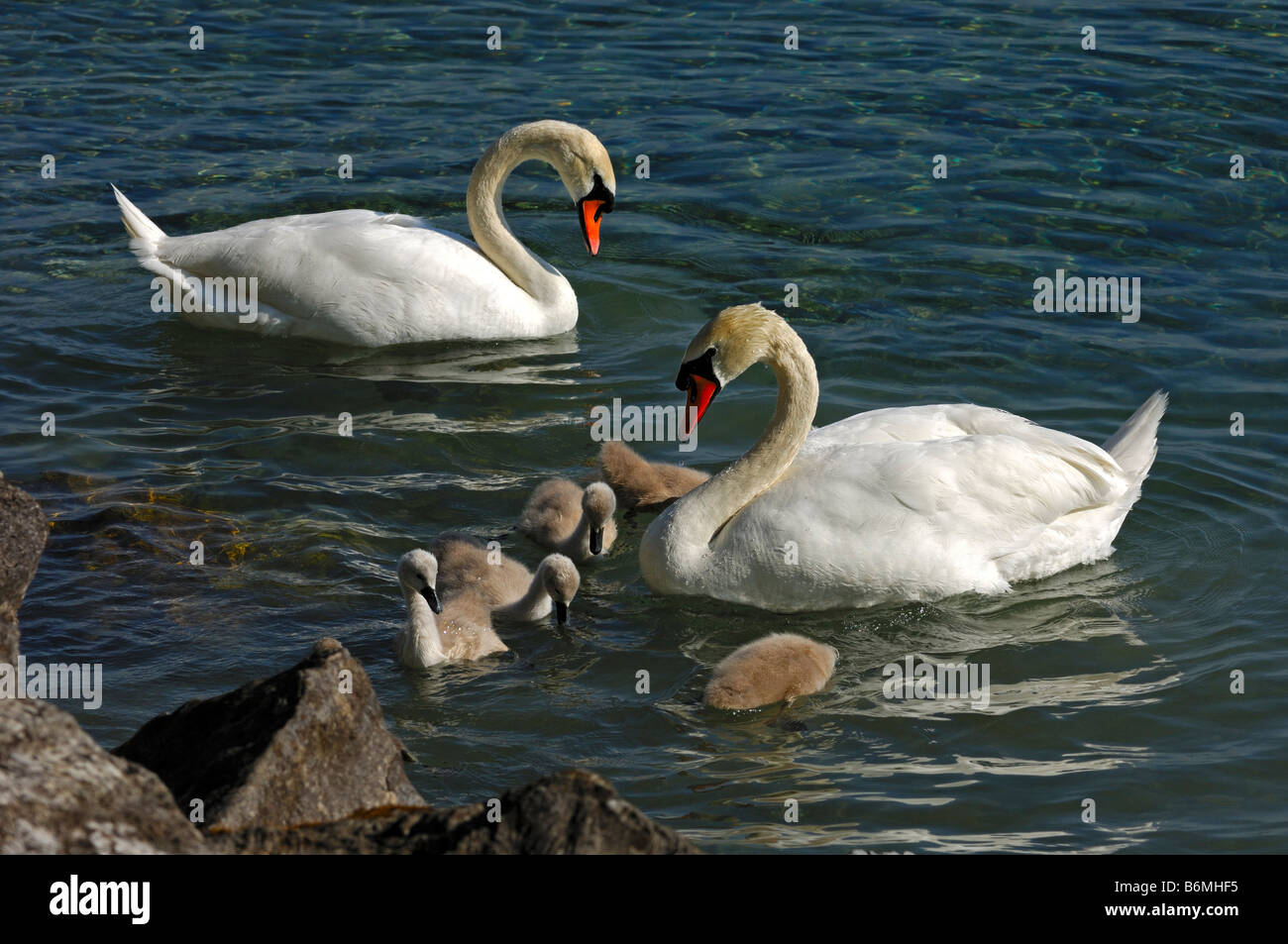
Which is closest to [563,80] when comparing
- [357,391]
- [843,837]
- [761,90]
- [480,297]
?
[761,90]

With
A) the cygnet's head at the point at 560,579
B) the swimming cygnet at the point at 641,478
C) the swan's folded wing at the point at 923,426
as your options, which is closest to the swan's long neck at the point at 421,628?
the cygnet's head at the point at 560,579

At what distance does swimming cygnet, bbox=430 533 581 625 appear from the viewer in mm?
6676

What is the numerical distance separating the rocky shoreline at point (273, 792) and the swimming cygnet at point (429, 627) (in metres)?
1.68

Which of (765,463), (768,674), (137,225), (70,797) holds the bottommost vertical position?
(768,674)

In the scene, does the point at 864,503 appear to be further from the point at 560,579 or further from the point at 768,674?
the point at 560,579

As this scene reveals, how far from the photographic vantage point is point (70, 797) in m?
3.24

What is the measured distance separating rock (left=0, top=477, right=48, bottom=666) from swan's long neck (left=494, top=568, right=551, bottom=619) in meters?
2.05

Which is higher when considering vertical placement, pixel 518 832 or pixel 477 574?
pixel 518 832

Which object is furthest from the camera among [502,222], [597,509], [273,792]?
[502,222]

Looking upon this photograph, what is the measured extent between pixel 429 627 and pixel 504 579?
764 millimetres

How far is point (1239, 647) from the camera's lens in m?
6.68

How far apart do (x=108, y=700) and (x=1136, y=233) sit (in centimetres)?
837

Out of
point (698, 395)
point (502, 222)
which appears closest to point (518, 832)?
point (698, 395)

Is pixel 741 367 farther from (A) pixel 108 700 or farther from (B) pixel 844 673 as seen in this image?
(A) pixel 108 700
